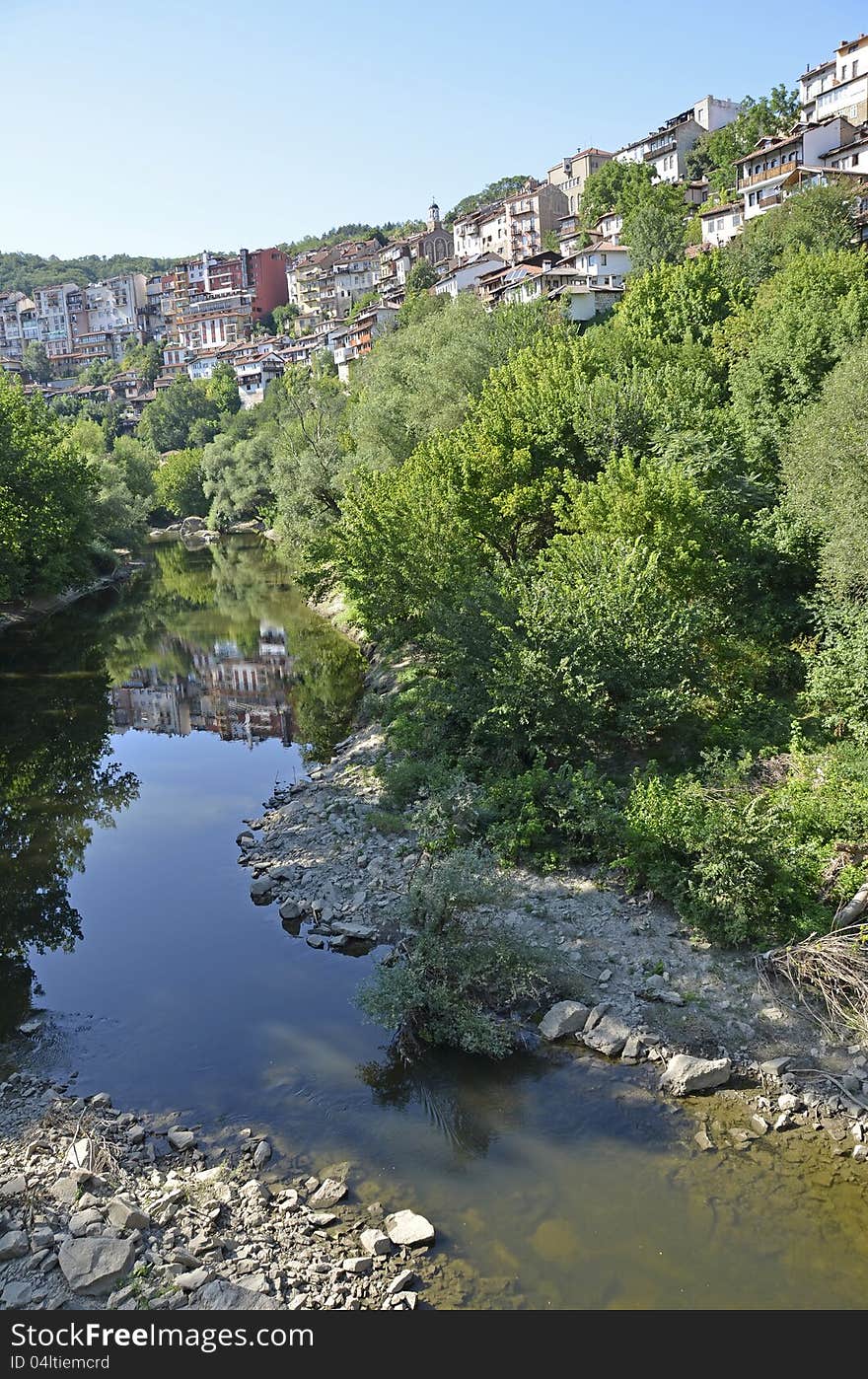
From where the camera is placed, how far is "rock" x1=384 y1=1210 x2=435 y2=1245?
9.96 meters

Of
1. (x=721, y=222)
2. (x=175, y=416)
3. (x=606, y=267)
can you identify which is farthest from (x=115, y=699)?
(x=175, y=416)

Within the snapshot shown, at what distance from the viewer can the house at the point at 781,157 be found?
2608 inches

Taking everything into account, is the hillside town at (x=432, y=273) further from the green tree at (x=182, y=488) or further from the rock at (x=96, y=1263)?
the rock at (x=96, y=1263)

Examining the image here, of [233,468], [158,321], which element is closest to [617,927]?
[233,468]

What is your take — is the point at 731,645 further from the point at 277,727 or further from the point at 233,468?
the point at 233,468

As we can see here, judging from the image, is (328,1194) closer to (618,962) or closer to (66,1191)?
(66,1191)

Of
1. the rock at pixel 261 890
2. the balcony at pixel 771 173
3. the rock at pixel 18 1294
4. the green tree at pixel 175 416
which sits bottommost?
the rock at pixel 18 1294

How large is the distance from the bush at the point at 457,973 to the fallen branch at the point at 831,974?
3.31m

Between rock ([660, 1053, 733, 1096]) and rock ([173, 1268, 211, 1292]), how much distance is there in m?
5.89

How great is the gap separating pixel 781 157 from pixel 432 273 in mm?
46082

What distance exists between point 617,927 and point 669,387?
791 inches

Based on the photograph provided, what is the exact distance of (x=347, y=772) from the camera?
23.1 metres

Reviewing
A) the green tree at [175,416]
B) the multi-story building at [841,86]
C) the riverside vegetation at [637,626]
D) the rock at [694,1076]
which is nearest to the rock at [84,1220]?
the riverside vegetation at [637,626]

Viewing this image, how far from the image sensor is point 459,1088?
12578 millimetres
